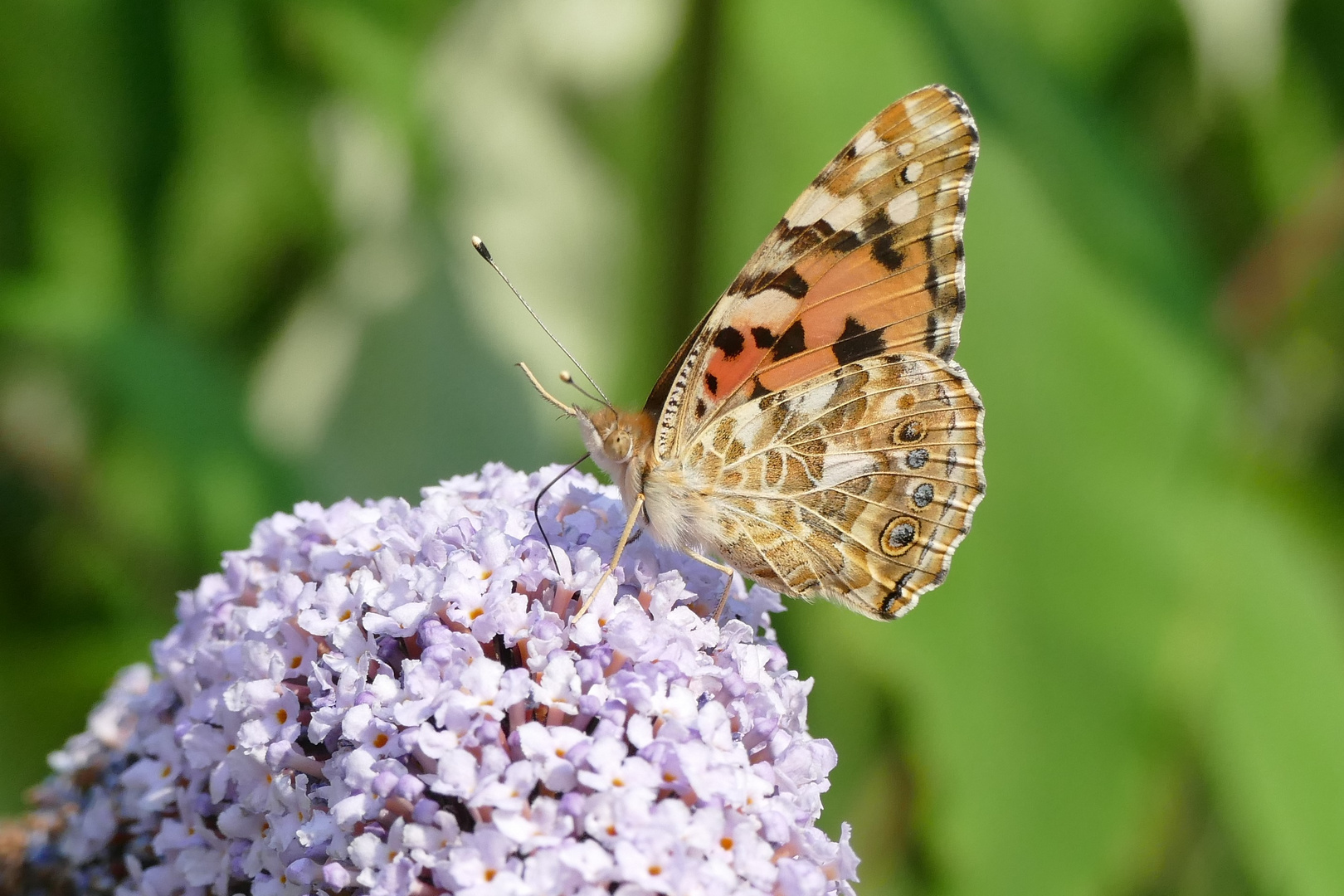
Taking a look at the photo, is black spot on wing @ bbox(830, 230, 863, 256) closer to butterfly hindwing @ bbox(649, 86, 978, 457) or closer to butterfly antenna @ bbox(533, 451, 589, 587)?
butterfly hindwing @ bbox(649, 86, 978, 457)

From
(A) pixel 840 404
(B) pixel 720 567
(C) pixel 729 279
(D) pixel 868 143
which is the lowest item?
(B) pixel 720 567

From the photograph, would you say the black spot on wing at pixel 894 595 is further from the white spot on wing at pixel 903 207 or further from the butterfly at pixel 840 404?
the white spot on wing at pixel 903 207

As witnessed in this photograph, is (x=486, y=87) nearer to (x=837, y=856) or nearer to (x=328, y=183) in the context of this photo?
(x=328, y=183)

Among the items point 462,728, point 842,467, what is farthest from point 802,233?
point 462,728

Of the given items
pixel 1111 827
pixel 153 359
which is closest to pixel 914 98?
pixel 1111 827

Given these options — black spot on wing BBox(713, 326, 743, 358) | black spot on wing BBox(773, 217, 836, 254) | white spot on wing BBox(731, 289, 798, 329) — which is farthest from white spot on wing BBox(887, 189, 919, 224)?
black spot on wing BBox(713, 326, 743, 358)

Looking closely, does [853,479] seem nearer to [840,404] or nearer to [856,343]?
[840,404]
